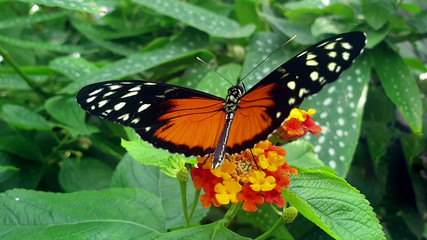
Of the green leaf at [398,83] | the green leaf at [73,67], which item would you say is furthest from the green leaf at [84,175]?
the green leaf at [398,83]

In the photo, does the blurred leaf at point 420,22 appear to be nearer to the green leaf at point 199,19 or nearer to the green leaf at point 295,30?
the green leaf at point 295,30

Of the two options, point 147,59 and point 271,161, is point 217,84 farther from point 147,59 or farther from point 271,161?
point 271,161

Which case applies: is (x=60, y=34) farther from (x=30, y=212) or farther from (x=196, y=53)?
(x=30, y=212)

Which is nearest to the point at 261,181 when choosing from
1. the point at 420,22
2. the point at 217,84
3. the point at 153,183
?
the point at 153,183

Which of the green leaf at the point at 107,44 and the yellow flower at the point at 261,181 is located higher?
the yellow flower at the point at 261,181

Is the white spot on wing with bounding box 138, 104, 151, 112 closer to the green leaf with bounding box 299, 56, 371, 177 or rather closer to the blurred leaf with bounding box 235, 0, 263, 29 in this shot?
the green leaf with bounding box 299, 56, 371, 177

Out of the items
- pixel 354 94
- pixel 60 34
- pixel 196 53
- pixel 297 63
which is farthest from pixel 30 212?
pixel 60 34

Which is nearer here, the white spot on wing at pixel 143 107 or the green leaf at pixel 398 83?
the white spot on wing at pixel 143 107

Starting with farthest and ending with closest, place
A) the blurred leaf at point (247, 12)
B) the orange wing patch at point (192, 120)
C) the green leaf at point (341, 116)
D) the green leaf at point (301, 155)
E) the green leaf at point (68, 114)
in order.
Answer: the blurred leaf at point (247, 12) < the green leaf at point (68, 114) < the green leaf at point (341, 116) < the green leaf at point (301, 155) < the orange wing patch at point (192, 120)
